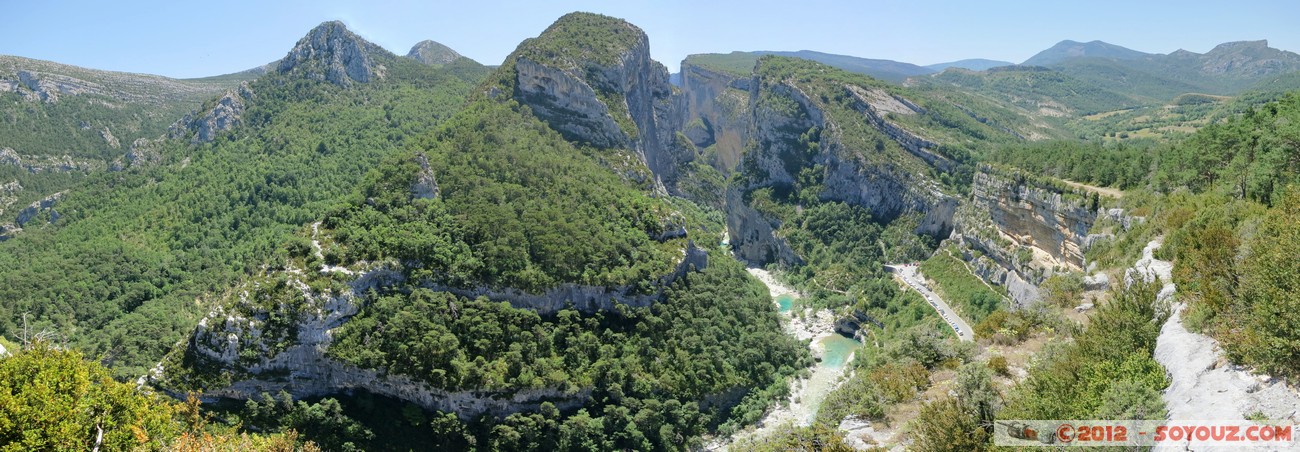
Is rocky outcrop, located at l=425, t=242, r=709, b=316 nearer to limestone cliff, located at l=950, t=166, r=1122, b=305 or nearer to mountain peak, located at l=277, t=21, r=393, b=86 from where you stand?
limestone cliff, located at l=950, t=166, r=1122, b=305

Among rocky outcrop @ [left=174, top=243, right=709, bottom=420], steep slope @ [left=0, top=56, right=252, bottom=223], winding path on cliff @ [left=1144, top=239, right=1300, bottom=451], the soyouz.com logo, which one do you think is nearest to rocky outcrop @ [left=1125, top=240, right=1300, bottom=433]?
winding path on cliff @ [left=1144, top=239, right=1300, bottom=451]

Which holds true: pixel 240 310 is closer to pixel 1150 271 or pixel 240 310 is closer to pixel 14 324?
pixel 14 324

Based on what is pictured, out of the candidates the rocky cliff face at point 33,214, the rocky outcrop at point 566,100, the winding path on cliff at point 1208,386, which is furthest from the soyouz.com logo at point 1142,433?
the rocky cliff face at point 33,214

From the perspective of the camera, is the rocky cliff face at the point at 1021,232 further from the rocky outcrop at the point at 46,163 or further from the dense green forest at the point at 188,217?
the rocky outcrop at the point at 46,163

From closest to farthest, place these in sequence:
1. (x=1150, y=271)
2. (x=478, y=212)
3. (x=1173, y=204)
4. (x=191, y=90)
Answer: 1. (x=1150, y=271)
2. (x=1173, y=204)
3. (x=478, y=212)
4. (x=191, y=90)

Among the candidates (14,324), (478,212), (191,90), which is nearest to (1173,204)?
(478,212)

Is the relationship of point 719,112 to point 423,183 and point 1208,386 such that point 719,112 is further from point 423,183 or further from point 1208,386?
point 1208,386
